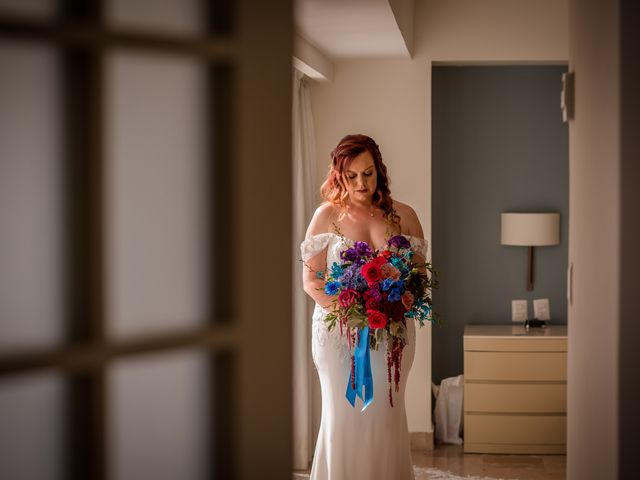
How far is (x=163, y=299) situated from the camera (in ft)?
3.93

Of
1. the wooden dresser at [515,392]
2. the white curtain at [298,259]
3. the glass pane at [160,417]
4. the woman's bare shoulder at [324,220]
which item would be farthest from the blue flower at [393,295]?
the glass pane at [160,417]

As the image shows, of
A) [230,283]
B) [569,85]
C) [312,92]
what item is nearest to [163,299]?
[230,283]

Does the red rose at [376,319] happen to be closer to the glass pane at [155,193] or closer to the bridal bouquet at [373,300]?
the bridal bouquet at [373,300]

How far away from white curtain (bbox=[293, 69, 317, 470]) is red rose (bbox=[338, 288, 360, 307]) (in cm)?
150

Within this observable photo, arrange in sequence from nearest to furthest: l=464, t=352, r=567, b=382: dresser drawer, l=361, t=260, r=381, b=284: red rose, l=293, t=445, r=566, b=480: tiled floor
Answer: l=361, t=260, r=381, b=284: red rose → l=293, t=445, r=566, b=480: tiled floor → l=464, t=352, r=567, b=382: dresser drawer

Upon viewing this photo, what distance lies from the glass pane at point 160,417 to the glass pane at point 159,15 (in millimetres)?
450

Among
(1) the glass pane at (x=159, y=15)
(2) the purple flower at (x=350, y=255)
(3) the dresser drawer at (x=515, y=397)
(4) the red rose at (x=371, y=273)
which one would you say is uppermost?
(1) the glass pane at (x=159, y=15)

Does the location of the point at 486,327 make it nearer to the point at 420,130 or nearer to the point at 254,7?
the point at 420,130

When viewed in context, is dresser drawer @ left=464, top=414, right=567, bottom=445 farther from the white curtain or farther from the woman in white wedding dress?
the woman in white wedding dress

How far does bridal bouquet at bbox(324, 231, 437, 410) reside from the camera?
11.6 feet

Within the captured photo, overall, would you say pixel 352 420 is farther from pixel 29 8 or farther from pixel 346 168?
pixel 29 8

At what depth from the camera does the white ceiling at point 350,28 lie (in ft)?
12.9

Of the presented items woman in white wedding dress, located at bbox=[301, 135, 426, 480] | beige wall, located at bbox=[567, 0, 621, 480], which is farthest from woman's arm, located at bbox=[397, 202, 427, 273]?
beige wall, located at bbox=[567, 0, 621, 480]

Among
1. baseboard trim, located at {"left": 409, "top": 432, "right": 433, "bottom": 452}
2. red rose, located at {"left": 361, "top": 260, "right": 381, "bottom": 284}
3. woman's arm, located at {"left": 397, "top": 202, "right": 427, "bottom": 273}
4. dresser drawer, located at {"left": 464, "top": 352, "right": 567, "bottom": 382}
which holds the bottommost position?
baseboard trim, located at {"left": 409, "top": 432, "right": 433, "bottom": 452}
